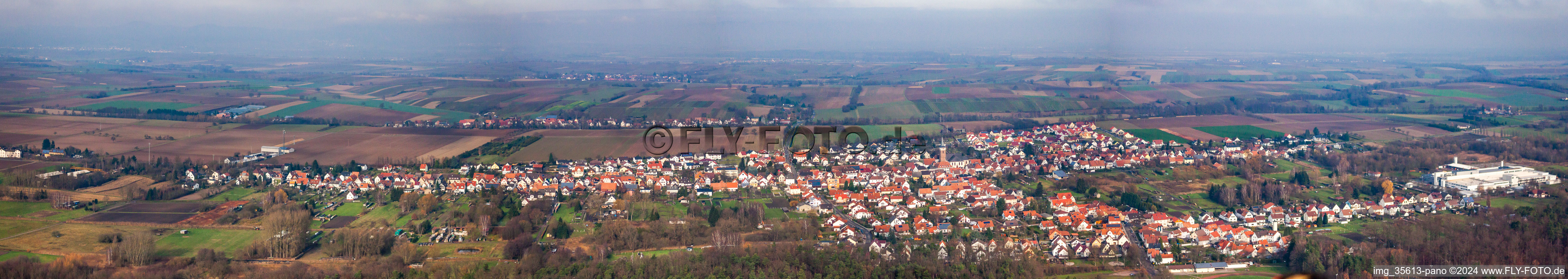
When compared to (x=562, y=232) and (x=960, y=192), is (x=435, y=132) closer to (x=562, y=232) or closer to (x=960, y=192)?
(x=562, y=232)

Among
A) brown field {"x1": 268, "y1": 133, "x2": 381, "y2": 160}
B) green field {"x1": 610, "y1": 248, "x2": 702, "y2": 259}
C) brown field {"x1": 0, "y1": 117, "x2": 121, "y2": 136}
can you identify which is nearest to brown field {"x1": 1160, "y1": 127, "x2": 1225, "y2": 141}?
green field {"x1": 610, "y1": 248, "x2": 702, "y2": 259}

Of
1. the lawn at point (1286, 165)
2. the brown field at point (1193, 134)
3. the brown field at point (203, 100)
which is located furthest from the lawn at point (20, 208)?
the brown field at point (1193, 134)

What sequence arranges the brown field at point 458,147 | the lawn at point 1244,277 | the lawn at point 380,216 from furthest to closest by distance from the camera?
the brown field at point 458,147
the lawn at point 380,216
the lawn at point 1244,277

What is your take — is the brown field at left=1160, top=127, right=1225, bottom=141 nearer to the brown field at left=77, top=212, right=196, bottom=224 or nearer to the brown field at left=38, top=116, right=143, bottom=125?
the brown field at left=77, top=212, right=196, bottom=224

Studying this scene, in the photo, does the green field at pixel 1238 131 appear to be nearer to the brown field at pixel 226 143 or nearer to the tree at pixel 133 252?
the tree at pixel 133 252

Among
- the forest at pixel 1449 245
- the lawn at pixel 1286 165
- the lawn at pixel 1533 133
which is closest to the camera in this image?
the forest at pixel 1449 245

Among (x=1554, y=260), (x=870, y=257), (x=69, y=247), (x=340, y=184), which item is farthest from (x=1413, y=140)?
(x=69, y=247)

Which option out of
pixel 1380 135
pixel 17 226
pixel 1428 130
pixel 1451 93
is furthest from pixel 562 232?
pixel 1451 93
